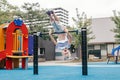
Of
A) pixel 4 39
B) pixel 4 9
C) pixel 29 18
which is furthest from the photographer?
pixel 29 18

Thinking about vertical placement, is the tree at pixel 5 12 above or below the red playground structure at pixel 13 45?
above

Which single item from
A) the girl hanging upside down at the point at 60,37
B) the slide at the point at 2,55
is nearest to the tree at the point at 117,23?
the slide at the point at 2,55

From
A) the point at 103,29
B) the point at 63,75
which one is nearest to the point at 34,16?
the point at 103,29

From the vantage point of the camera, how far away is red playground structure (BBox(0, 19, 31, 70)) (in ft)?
55.1

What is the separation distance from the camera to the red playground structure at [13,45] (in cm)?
1680

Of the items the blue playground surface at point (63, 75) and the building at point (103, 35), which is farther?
the building at point (103, 35)

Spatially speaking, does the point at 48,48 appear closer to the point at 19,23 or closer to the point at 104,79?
the point at 19,23

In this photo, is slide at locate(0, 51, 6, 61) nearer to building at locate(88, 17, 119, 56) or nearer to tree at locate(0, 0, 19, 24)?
tree at locate(0, 0, 19, 24)

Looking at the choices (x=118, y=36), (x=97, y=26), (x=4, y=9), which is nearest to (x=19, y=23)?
(x=4, y=9)

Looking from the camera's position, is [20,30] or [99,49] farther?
[99,49]

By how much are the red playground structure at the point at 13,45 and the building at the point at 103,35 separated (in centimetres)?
2047

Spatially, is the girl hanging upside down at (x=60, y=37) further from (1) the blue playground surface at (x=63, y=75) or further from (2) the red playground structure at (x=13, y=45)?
(2) the red playground structure at (x=13, y=45)

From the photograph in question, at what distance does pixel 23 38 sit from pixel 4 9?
13.0m

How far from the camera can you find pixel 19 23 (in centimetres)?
1758
